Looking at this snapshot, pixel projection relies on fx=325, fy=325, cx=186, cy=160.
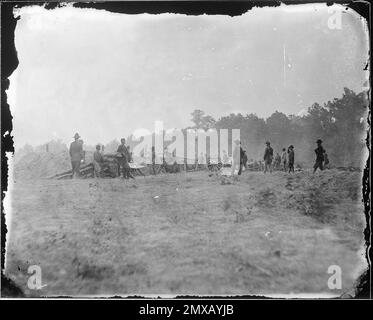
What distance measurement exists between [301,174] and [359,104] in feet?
4.39

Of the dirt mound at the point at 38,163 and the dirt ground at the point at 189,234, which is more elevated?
the dirt mound at the point at 38,163

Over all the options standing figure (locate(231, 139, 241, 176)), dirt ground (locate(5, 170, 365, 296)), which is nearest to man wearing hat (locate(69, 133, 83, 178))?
dirt ground (locate(5, 170, 365, 296))

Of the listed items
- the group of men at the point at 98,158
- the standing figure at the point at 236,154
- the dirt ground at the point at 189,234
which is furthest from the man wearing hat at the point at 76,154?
the standing figure at the point at 236,154

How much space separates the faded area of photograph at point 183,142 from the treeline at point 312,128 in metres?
0.02

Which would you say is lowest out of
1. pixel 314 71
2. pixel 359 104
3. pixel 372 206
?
pixel 372 206

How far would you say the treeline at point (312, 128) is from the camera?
15.9 ft

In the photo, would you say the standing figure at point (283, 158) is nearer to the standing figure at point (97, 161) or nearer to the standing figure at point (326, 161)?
the standing figure at point (326, 161)

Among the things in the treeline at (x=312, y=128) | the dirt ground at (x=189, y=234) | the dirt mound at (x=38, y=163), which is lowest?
the dirt ground at (x=189, y=234)

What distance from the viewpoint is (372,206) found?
478 centimetres
